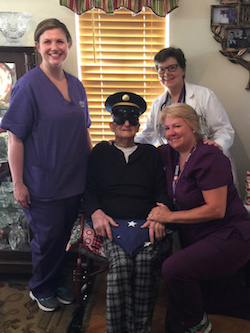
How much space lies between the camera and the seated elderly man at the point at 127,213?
1.59 metres

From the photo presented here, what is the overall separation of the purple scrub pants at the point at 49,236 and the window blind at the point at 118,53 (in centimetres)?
77

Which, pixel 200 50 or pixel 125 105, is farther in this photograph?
pixel 200 50

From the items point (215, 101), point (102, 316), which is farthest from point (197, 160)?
point (102, 316)

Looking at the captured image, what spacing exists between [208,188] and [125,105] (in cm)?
66

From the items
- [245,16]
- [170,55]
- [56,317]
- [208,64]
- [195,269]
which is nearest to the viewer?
[195,269]

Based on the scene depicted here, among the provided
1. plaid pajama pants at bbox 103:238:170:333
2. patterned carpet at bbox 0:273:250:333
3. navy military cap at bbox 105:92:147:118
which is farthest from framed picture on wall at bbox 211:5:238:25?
patterned carpet at bbox 0:273:250:333

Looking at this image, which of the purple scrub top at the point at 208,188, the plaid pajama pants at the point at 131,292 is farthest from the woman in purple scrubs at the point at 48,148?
the purple scrub top at the point at 208,188

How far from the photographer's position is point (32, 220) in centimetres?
190

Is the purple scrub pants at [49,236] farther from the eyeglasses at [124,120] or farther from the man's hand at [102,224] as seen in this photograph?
the eyeglasses at [124,120]

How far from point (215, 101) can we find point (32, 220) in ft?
4.26

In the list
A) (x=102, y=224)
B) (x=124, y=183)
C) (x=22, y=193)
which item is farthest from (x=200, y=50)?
(x=22, y=193)

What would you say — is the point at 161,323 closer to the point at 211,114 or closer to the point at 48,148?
the point at 48,148

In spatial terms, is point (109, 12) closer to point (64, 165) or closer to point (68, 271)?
point (64, 165)

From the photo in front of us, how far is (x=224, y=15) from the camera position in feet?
7.13
